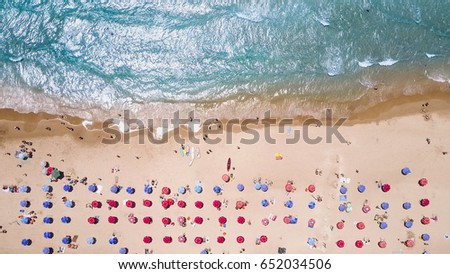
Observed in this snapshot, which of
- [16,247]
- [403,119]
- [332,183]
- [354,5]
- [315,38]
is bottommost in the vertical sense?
[16,247]

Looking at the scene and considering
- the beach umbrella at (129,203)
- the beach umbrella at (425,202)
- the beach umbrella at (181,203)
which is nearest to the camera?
the beach umbrella at (129,203)

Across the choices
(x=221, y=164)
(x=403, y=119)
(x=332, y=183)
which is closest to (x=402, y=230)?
(x=332, y=183)

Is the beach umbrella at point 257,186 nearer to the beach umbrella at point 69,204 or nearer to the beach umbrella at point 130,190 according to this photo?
the beach umbrella at point 130,190

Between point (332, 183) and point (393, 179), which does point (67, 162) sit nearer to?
point (332, 183)

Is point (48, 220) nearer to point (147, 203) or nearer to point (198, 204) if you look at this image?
point (147, 203)

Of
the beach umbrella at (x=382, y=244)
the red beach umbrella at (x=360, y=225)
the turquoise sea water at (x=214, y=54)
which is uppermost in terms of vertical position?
the turquoise sea water at (x=214, y=54)

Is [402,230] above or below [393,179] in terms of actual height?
below

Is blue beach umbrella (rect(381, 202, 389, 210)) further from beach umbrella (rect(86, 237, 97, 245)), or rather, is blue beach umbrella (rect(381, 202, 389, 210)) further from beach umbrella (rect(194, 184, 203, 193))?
beach umbrella (rect(86, 237, 97, 245))

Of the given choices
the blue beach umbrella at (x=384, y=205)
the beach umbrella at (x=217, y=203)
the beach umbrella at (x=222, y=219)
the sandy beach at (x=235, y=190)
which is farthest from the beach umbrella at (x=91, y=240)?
the blue beach umbrella at (x=384, y=205)
